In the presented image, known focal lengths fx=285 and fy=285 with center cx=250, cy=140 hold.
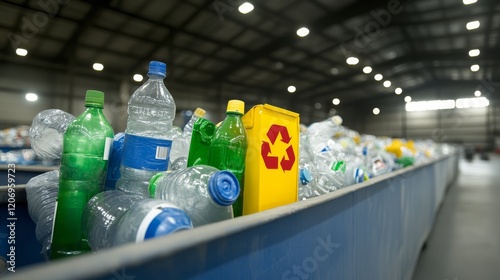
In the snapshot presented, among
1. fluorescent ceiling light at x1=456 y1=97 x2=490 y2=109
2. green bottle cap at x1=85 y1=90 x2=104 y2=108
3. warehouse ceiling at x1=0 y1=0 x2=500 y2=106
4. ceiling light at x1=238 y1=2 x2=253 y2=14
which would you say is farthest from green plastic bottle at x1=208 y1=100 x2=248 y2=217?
fluorescent ceiling light at x1=456 y1=97 x2=490 y2=109

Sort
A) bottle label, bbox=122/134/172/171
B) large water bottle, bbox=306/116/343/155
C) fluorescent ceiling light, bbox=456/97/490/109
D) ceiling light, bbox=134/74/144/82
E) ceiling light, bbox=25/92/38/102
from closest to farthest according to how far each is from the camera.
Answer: bottle label, bbox=122/134/172/171 → large water bottle, bbox=306/116/343/155 → ceiling light, bbox=25/92/38/102 → ceiling light, bbox=134/74/144/82 → fluorescent ceiling light, bbox=456/97/490/109

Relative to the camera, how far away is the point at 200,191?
2.07ft

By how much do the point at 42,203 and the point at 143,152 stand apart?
55 centimetres

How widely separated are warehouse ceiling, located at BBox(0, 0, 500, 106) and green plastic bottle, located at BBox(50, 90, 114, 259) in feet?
23.5

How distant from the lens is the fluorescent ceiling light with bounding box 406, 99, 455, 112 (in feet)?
62.5

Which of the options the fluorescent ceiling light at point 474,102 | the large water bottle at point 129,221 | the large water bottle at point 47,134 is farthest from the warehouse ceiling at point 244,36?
the large water bottle at point 129,221

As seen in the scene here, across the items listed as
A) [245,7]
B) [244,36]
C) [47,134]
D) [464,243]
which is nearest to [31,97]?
[244,36]

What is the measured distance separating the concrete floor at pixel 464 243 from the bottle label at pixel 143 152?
2.33m

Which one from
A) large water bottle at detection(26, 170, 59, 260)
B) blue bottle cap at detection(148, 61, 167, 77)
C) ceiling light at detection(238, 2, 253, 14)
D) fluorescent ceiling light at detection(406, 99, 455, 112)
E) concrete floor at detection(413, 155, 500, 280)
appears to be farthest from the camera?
fluorescent ceiling light at detection(406, 99, 455, 112)

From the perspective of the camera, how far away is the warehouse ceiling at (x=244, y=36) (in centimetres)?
748

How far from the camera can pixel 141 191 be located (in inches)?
31.3

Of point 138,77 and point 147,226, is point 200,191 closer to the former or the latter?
point 147,226

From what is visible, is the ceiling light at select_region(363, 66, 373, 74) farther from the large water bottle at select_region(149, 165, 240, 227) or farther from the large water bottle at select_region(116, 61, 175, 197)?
the large water bottle at select_region(149, 165, 240, 227)

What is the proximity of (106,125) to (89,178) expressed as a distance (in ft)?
0.53
